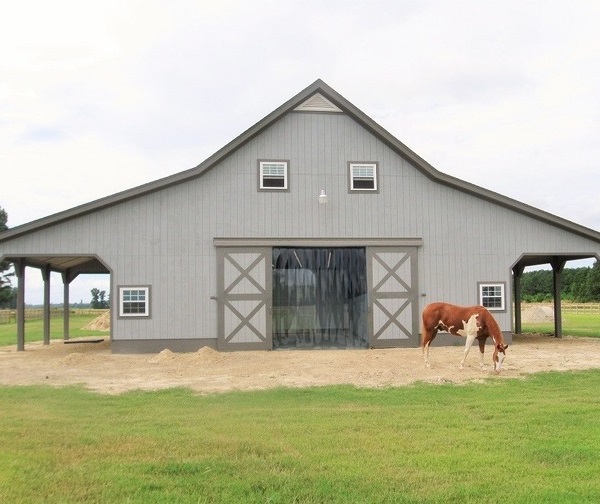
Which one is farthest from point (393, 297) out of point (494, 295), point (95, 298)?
point (95, 298)

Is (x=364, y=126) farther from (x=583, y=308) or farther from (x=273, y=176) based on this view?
(x=583, y=308)

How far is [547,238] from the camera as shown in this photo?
19.0m

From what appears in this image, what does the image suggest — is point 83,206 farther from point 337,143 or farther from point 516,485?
point 516,485

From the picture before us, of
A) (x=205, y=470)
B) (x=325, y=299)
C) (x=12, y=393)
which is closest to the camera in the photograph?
(x=205, y=470)

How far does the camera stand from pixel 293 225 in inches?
711

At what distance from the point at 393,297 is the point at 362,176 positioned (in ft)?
11.9

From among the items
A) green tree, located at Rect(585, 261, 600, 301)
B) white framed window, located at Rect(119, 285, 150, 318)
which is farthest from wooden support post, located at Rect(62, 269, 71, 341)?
green tree, located at Rect(585, 261, 600, 301)

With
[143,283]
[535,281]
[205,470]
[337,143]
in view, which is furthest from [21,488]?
[535,281]

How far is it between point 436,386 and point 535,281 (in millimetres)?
67496

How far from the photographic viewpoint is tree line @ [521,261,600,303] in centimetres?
6419

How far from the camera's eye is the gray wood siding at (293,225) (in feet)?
56.7

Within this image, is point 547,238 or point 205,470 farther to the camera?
point 547,238

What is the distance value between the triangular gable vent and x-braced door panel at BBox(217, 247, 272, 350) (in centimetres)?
429

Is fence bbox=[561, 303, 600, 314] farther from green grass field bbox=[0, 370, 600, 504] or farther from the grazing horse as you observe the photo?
green grass field bbox=[0, 370, 600, 504]
